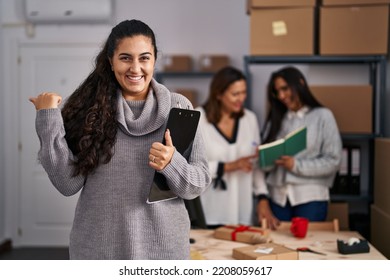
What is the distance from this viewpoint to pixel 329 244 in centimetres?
176

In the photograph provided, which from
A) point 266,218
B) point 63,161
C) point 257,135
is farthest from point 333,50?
point 63,161

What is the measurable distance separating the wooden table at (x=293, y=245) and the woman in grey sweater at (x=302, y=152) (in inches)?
9.7

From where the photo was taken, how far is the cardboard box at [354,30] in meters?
2.45

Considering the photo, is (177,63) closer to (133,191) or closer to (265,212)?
(265,212)

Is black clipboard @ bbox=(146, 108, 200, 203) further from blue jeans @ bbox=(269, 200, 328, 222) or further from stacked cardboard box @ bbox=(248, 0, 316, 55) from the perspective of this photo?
stacked cardboard box @ bbox=(248, 0, 316, 55)

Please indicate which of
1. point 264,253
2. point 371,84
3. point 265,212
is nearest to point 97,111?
point 264,253

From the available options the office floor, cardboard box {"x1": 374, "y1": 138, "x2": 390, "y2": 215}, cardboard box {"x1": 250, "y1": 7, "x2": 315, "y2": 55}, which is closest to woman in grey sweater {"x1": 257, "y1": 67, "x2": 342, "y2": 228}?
cardboard box {"x1": 374, "y1": 138, "x2": 390, "y2": 215}

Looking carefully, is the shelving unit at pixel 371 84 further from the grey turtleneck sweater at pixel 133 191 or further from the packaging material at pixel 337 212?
the grey turtleneck sweater at pixel 133 191

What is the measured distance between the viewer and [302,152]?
220 cm

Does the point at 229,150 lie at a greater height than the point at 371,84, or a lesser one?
lesser

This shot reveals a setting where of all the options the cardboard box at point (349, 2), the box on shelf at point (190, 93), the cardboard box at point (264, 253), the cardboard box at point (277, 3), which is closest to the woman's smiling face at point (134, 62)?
the cardboard box at point (264, 253)

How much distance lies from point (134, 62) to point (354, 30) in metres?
1.70

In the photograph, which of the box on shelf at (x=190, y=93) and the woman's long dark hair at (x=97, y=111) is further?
the box on shelf at (x=190, y=93)
